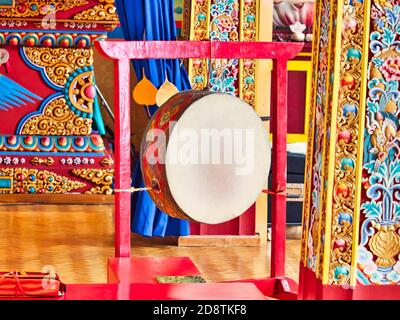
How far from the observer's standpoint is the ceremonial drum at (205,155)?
133 inches

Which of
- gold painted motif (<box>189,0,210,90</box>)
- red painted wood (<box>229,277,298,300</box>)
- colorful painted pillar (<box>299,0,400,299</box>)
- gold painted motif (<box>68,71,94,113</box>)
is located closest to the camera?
colorful painted pillar (<box>299,0,400,299</box>)

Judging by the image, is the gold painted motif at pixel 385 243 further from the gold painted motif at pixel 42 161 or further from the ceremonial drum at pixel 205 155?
the gold painted motif at pixel 42 161

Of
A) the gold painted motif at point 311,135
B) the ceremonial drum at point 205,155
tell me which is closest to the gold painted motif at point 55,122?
the ceremonial drum at point 205,155

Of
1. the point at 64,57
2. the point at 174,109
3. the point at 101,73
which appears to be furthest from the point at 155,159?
the point at 101,73

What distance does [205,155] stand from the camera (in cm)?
340

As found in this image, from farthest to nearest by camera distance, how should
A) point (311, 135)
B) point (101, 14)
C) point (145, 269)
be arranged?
point (101, 14), point (145, 269), point (311, 135)

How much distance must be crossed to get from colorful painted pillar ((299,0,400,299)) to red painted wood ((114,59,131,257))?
750 mm

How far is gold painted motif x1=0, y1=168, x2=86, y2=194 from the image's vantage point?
23.5 ft

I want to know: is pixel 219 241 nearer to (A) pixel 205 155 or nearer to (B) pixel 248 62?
(B) pixel 248 62

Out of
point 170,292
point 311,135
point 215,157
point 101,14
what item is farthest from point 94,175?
point 170,292

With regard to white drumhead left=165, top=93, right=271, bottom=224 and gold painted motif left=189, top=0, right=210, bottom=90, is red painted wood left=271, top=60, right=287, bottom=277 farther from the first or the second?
gold painted motif left=189, top=0, right=210, bottom=90

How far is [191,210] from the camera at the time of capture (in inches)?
134

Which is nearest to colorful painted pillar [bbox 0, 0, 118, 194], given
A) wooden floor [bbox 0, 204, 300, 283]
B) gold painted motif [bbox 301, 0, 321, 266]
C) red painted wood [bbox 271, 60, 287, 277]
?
wooden floor [bbox 0, 204, 300, 283]

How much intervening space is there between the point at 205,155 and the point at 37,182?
3.97m
